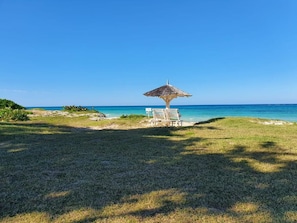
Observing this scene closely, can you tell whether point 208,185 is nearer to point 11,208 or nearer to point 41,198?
point 41,198

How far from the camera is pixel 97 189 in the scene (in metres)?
3.44

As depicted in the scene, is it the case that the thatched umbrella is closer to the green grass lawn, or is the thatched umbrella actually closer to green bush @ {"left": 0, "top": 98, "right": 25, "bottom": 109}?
the green grass lawn

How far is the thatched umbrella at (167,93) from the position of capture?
1441cm

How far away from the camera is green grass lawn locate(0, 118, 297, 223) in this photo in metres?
2.72

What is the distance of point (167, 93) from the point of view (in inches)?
565

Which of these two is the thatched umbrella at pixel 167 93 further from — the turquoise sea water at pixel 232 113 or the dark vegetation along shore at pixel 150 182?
the turquoise sea water at pixel 232 113

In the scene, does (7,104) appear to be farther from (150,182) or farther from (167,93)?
(150,182)

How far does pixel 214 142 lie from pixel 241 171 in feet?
7.76

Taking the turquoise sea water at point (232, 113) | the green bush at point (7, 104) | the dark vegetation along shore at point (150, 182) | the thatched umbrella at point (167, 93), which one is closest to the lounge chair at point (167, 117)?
the thatched umbrella at point (167, 93)

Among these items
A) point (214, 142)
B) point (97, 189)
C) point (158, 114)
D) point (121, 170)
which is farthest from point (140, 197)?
point (158, 114)

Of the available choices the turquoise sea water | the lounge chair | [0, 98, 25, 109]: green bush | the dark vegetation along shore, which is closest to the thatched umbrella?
the lounge chair

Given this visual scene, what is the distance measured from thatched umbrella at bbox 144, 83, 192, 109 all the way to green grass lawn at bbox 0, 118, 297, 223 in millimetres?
8112

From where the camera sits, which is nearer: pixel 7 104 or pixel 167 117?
pixel 167 117

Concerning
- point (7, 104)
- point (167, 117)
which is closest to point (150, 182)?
point (167, 117)
